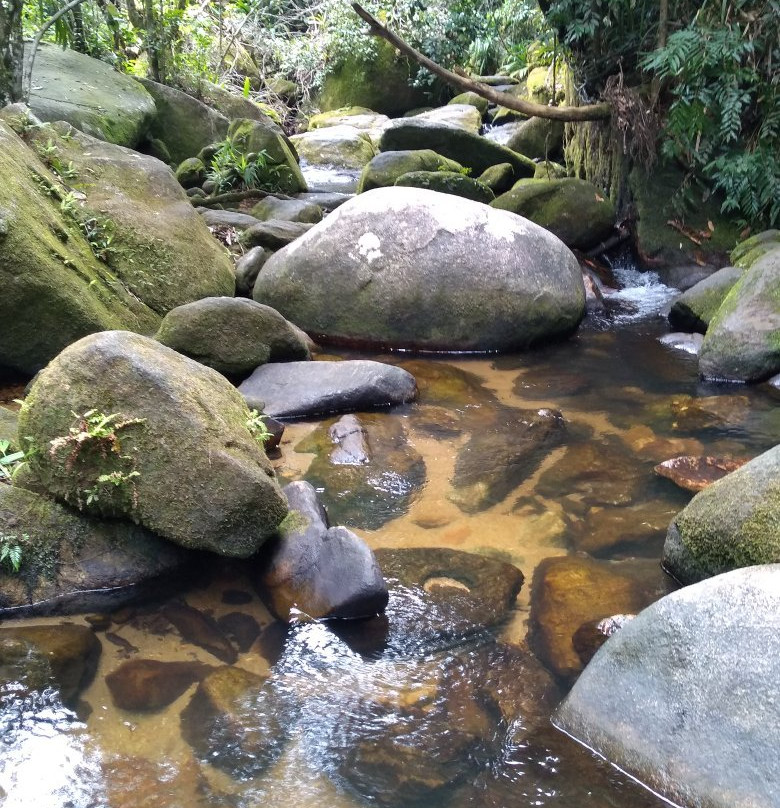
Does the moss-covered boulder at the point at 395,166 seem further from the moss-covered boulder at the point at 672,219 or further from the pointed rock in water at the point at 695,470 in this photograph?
the pointed rock in water at the point at 695,470

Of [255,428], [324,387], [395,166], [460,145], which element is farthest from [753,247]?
[255,428]

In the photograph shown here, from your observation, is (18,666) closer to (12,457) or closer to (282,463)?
(12,457)

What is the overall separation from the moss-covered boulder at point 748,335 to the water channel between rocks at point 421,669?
948 millimetres

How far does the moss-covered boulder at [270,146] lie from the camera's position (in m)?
9.79

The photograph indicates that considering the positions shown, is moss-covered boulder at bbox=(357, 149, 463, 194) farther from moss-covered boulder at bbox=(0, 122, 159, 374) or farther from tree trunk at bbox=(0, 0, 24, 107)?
moss-covered boulder at bbox=(0, 122, 159, 374)

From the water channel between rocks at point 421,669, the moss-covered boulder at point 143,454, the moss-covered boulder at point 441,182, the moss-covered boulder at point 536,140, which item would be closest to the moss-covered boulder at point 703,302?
the water channel between rocks at point 421,669

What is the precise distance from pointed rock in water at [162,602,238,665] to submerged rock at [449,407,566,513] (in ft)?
4.52

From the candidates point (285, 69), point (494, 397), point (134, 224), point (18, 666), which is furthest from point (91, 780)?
point (285, 69)

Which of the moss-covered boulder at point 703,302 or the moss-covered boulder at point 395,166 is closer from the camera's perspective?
the moss-covered boulder at point 703,302

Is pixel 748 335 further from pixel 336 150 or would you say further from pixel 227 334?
pixel 336 150

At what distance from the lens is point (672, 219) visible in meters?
8.46

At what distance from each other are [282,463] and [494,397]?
164cm

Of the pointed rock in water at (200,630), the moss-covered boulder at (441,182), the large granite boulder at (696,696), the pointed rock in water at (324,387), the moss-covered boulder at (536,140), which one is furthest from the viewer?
the moss-covered boulder at (536,140)

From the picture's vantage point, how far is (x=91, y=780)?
92.1 inches
